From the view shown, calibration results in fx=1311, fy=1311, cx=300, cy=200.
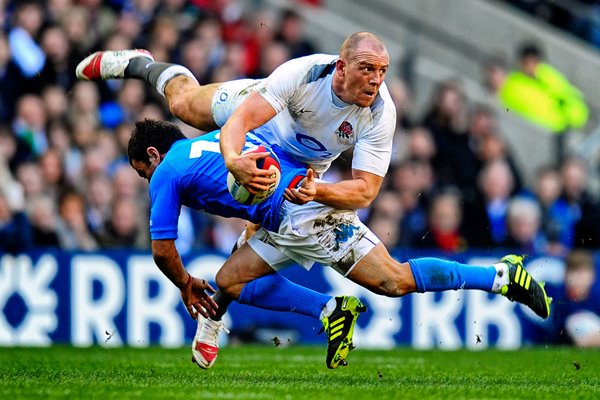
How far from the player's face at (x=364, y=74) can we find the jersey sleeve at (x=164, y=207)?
4.21 ft

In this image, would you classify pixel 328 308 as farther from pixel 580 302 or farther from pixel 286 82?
pixel 580 302

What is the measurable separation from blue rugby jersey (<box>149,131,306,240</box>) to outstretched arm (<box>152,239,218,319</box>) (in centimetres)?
9

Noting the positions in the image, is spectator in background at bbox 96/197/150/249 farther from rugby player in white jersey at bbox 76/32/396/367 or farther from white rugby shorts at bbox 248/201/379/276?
white rugby shorts at bbox 248/201/379/276

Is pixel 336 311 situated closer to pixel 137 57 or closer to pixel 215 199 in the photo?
pixel 215 199

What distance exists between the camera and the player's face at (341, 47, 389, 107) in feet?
26.2

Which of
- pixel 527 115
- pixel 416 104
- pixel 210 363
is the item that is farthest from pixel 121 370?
pixel 527 115

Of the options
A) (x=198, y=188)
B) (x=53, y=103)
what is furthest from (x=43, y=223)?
(x=198, y=188)

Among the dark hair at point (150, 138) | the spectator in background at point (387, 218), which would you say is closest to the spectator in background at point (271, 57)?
the spectator in background at point (387, 218)

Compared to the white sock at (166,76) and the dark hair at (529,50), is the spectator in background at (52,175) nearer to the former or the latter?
the white sock at (166,76)

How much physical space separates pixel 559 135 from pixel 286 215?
8197mm

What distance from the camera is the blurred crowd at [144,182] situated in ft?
43.2

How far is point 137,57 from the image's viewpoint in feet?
33.3

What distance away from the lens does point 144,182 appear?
44.8 feet

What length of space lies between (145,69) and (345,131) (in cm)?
222
